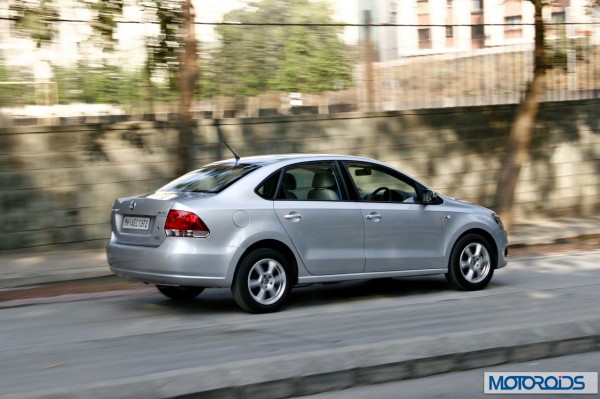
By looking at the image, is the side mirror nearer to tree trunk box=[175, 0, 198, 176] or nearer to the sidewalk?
the sidewalk

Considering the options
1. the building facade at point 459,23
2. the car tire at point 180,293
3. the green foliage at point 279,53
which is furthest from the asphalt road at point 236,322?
the building facade at point 459,23

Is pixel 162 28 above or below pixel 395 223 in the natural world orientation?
above

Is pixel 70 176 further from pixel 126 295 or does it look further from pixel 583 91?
pixel 583 91

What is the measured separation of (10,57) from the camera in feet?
47.7

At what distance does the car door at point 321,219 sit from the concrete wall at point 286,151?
5.75m

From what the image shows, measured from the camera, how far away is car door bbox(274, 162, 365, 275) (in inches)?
382

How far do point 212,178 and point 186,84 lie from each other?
4.73 m

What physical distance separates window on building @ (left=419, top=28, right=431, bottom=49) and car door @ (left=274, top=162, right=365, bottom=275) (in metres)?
8.48

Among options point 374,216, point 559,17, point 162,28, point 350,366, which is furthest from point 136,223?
point 559,17

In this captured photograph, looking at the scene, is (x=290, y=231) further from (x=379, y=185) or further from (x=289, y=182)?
(x=379, y=185)

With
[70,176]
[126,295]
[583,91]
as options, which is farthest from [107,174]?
[583,91]

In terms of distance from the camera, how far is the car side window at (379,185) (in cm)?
1040

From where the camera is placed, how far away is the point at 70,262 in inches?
542

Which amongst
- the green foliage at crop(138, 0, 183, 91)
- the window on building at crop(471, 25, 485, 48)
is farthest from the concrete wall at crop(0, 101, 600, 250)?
the window on building at crop(471, 25, 485, 48)
